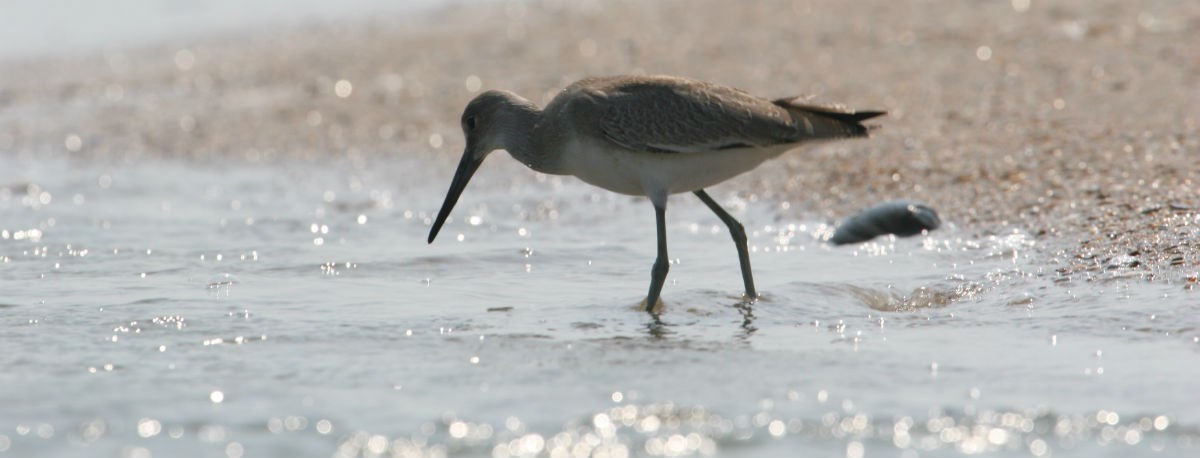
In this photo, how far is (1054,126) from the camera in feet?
28.0

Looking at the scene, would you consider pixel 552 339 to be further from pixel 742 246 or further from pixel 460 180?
pixel 460 180

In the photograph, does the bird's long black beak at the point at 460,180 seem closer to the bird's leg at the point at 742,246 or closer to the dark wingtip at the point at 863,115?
the bird's leg at the point at 742,246

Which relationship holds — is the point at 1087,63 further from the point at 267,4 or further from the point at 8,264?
the point at 267,4

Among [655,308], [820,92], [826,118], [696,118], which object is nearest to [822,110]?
[826,118]

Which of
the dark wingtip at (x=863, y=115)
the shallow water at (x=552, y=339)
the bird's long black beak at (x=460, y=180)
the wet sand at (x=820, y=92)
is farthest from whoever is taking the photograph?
the wet sand at (x=820, y=92)

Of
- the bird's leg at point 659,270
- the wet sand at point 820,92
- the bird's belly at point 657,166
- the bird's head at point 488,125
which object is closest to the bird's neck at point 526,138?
the bird's head at point 488,125

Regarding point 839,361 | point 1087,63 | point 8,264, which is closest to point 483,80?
point 1087,63

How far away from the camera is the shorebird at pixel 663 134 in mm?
5973

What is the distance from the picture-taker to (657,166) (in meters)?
6.02

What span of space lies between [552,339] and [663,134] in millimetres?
1033

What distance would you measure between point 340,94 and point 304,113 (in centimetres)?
50

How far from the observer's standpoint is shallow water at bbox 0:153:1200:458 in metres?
4.12

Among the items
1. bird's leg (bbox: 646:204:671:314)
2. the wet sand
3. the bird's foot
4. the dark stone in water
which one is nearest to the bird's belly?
bird's leg (bbox: 646:204:671:314)

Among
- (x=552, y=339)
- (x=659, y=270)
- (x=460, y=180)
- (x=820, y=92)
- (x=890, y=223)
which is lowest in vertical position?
(x=552, y=339)
